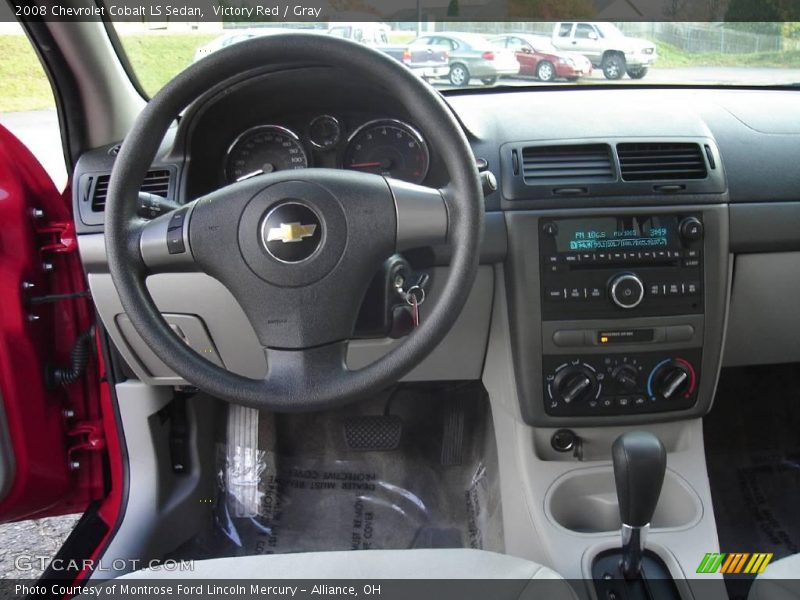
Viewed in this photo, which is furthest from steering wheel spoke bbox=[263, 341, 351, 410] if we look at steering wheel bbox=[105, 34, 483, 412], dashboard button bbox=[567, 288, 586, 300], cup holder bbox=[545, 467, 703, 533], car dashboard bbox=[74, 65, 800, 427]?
cup holder bbox=[545, 467, 703, 533]

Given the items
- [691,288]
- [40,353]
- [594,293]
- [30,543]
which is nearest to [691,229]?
[691,288]

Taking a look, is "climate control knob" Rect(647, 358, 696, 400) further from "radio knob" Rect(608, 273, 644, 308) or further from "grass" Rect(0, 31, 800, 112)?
"grass" Rect(0, 31, 800, 112)

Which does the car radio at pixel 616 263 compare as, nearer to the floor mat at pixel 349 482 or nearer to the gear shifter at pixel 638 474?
the gear shifter at pixel 638 474

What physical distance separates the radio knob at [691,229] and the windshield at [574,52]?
474 mm

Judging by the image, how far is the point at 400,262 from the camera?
131 cm

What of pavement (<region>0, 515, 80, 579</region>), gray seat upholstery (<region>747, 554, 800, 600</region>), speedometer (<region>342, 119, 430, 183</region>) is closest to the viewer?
gray seat upholstery (<region>747, 554, 800, 600</region>)

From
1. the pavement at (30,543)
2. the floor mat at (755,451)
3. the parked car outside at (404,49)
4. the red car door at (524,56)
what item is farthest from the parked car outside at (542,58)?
the pavement at (30,543)

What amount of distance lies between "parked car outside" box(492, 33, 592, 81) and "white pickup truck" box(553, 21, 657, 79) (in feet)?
0.06

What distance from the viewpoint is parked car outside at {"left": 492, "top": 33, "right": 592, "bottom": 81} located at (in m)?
1.72

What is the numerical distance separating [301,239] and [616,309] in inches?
28.8

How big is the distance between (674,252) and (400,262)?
623mm

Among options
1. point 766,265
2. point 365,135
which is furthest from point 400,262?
point 766,265

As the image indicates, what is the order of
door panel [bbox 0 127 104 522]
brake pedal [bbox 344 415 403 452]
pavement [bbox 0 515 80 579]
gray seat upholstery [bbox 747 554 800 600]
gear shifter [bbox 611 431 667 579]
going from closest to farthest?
1. gray seat upholstery [bbox 747 554 800 600]
2. gear shifter [bbox 611 431 667 579]
3. door panel [bbox 0 127 104 522]
4. pavement [bbox 0 515 80 579]
5. brake pedal [bbox 344 415 403 452]

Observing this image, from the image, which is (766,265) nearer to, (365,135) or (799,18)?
(799,18)
